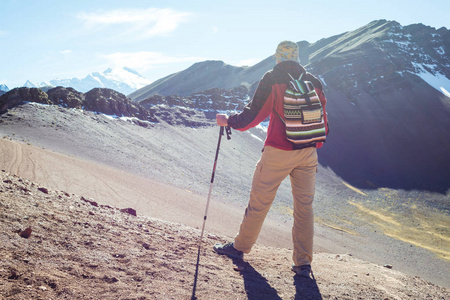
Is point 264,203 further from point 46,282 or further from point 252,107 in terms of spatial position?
point 46,282

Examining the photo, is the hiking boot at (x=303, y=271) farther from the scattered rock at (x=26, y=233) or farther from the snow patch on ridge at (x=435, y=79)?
the snow patch on ridge at (x=435, y=79)

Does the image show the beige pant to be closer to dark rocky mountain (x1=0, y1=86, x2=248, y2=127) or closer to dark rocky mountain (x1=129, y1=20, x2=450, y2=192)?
dark rocky mountain (x1=0, y1=86, x2=248, y2=127)

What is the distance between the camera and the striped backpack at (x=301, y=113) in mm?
3236

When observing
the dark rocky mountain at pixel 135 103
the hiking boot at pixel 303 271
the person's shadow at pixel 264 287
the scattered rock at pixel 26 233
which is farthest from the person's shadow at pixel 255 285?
the dark rocky mountain at pixel 135 103

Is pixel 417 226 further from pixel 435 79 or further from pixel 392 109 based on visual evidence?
pixel 435 79

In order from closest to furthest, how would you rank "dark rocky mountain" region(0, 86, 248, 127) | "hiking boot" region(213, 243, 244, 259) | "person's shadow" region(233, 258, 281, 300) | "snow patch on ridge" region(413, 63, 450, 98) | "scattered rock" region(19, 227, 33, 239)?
"scattered rock" region(19, 227, 33, 239) < "person's shadow" region(233, 258, 281, 300) < "hiking boot" region(213, 243, 244, 259) < "dark rocky mountain" region(0, 86, 248, 127) < "snow patch on ridge" region(413, 63, 450, 98)

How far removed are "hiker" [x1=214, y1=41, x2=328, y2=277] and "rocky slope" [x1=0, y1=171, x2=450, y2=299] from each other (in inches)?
19.1

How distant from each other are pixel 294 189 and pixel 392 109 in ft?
189

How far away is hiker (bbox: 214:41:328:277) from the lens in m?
3.37

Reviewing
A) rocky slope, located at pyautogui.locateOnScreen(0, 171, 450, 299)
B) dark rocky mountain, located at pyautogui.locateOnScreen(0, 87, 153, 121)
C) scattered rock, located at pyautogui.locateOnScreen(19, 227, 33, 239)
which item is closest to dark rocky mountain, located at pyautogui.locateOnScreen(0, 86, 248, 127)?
dark rocky mountain, located at pyautogui.locateOnScreen(0, 87, 153, 121)

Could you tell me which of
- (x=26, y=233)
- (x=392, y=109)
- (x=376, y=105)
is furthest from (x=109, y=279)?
(x=376, y=105)

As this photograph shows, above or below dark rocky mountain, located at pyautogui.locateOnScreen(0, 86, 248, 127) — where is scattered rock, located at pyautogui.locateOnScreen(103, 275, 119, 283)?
below

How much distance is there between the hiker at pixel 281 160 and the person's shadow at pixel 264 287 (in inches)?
7.8

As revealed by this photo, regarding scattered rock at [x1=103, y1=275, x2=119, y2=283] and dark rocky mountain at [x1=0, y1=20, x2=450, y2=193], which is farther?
dark rocky mountain at [x1=0, y1=20, x2=450, y2=193]
